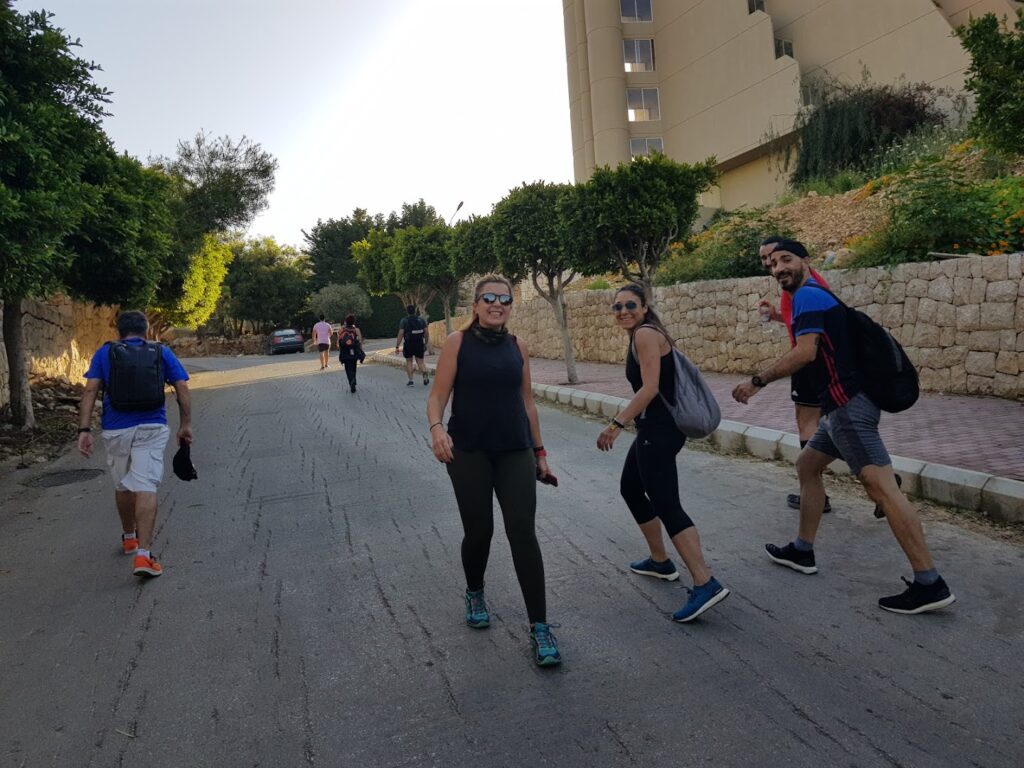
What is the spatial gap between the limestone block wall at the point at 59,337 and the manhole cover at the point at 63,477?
5.04 meters

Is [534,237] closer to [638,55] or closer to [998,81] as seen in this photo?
[998,81]

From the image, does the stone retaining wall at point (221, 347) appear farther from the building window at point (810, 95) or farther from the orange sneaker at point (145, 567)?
the orange sneaker at point (145, 567)

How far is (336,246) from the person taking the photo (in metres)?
58.5

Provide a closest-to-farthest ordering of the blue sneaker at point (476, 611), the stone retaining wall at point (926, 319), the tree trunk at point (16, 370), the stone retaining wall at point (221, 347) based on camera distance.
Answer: the blue sneaker at point (476, 611), the stone retaining wall at point (926, 319), the tree trunk at point (16, 370), the stone retaining wall at point (221, 347)

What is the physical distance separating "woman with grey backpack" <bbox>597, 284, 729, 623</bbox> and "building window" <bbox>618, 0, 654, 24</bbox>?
37.0 m

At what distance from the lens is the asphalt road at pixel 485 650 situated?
270 cm

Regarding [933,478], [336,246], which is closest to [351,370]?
[933,478]

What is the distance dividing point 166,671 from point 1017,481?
17.7 feet

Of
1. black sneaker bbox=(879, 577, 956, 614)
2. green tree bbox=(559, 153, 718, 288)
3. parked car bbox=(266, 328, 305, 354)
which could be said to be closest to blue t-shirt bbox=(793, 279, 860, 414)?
black sneaker bbox=(879, 577, 956, 614)

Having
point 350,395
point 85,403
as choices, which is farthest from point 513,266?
point 85,403

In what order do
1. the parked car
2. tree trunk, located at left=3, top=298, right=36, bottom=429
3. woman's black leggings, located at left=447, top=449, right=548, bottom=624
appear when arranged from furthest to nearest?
the parked car < tree trunk, located at left=3, top=298, right=36, bottom=429 < woman's black leggings, located at left=447, top=449, right=548, bottom=624

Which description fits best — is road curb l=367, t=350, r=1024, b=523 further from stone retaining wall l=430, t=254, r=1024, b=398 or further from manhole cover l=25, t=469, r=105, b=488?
manhole cover l=25, t=469, r=105, b=488

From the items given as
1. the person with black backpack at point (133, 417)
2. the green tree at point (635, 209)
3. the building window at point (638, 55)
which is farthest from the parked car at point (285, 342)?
the person with black backpack at point (133, 417)

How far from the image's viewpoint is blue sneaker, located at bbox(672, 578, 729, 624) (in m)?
3.60
